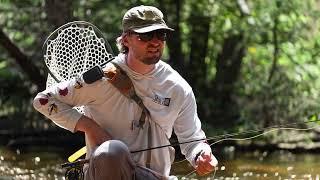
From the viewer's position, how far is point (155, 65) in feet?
10.6

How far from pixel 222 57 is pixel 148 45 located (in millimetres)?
6240

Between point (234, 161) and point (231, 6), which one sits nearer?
point (234, 161)

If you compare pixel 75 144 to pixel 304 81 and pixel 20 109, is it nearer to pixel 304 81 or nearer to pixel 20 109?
pixel 20 109

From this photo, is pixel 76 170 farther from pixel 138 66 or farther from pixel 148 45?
pixel 148 45

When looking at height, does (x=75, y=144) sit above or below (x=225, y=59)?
below

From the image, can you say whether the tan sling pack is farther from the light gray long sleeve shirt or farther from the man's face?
the man's face

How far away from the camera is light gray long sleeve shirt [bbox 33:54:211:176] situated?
3.20m

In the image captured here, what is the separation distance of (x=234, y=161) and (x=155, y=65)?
4.11 m

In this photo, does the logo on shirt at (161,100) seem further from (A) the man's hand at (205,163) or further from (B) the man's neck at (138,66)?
(A) the man's hand at (205,163)

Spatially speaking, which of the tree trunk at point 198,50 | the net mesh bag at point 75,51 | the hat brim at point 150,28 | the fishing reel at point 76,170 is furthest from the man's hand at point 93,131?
the tree trunk at point 198,50

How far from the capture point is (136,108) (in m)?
3.21

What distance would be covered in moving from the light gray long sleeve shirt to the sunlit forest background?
4.95m

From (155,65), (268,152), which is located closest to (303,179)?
(268,152)

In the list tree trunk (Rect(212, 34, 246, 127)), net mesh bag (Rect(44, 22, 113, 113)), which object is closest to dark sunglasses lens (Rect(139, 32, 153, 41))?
net mesh bag (Rect(44, 22, 113, 113))
